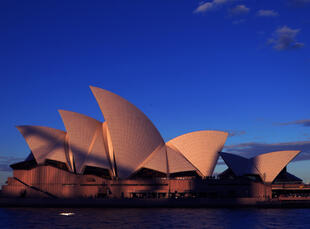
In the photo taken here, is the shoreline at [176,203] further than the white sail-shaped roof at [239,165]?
No

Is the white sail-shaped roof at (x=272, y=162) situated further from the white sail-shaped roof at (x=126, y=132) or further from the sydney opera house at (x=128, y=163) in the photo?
the white sail-shaped roof at (x=126, y=132)

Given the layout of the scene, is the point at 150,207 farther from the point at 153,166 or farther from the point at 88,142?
the point at 88,142

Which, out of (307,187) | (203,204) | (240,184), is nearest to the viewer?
(203,204)

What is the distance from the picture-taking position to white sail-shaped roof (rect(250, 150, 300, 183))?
2566 inches

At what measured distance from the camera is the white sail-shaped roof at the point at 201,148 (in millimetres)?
65625

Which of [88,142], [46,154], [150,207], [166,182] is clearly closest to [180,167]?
[166,182]

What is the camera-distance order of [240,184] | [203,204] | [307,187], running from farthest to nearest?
[307,187] < [240,184] < [203,204]

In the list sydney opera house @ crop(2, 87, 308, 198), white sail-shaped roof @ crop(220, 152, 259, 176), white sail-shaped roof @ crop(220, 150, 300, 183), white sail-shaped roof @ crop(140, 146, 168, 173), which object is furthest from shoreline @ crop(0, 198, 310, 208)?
white sail-shaped roof @ crop(220, 152, 259, 176)

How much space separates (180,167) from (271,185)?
16.0 metres

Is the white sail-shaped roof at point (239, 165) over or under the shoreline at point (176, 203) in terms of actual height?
over

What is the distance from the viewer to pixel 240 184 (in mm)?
64562

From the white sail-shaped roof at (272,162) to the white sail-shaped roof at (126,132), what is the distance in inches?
689

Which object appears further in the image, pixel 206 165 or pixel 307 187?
pixel 307 187

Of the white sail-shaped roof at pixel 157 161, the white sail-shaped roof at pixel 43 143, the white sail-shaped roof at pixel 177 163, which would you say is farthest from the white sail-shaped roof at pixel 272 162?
the white sail-shaped roof at pixel 43 143
